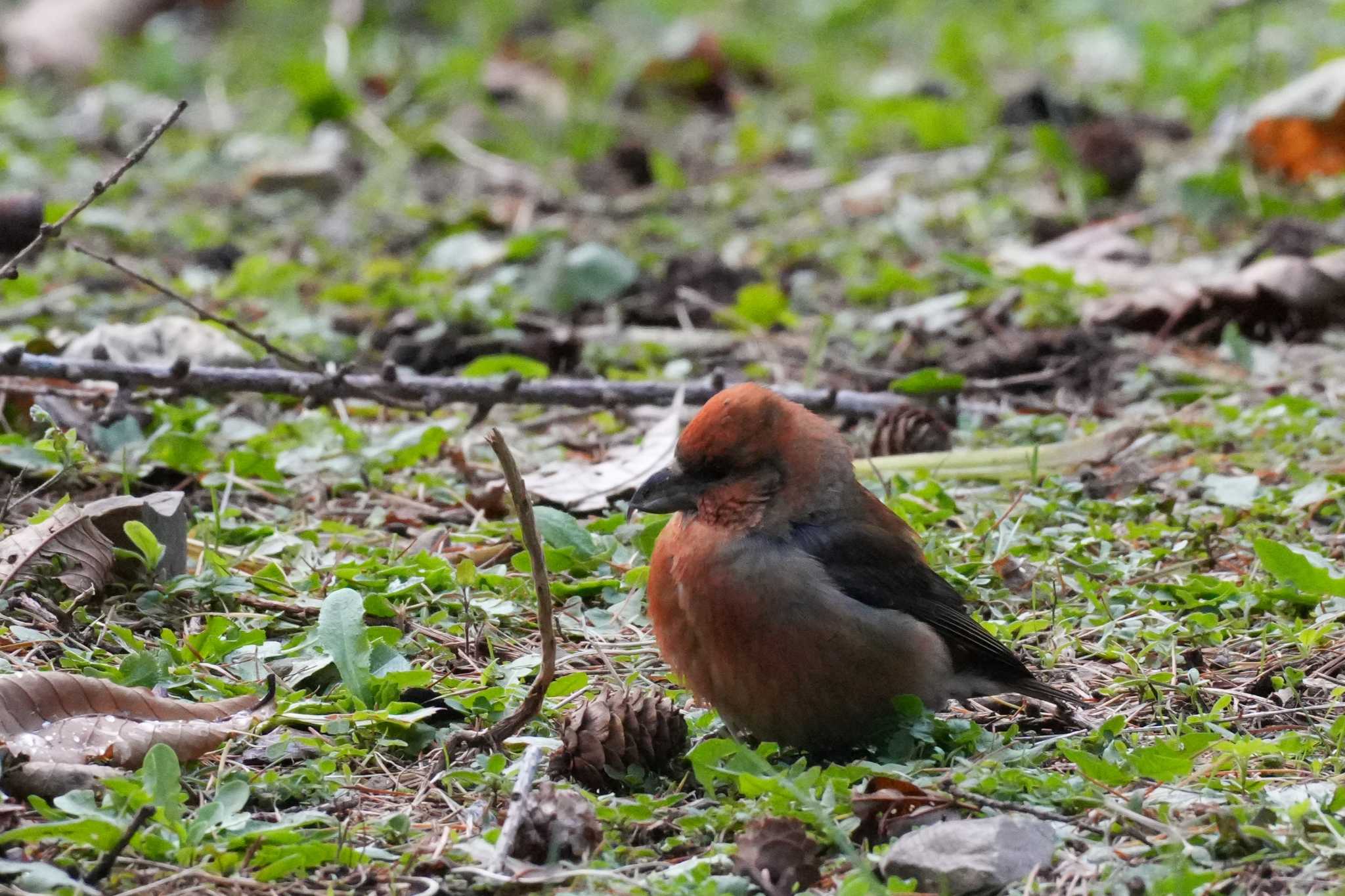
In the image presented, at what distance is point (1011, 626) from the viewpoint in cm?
402

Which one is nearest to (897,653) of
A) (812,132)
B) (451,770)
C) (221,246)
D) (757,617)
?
(757,617)

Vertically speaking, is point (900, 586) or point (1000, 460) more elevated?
point (900, 586)

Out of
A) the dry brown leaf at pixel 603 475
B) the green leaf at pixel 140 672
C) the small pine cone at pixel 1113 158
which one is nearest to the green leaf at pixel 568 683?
the green leaf at pixel 140 672

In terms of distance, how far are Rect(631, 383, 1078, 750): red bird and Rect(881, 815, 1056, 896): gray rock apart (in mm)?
616

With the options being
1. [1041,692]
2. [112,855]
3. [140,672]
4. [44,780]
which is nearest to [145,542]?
[140,672]

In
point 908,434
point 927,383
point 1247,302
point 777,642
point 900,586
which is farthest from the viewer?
point 1247,302

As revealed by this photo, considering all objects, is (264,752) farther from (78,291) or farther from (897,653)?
(78,291)

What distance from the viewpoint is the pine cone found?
323 centimetres

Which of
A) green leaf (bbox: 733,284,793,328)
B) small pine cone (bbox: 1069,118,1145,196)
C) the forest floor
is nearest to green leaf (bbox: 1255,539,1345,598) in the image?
the forest floor

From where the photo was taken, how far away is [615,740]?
323 cm

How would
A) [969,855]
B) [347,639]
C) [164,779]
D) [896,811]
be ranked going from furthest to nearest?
[347,639], [896,811], [164,779], [969,855]

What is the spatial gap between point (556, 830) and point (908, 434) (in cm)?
276

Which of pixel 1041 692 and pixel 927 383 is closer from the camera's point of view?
pixel 1041 692

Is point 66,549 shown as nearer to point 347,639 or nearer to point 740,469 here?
point 347,639
